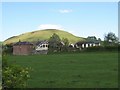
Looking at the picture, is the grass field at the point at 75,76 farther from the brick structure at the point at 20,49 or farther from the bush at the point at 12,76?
the brick structure at the point at 20,49

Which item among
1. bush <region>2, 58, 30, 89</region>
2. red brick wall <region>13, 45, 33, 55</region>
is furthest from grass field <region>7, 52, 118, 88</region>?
red brick wall <region>13, 45, 33, 55</region>

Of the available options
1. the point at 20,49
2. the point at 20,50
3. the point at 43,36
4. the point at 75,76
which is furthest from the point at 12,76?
the point at 43,36

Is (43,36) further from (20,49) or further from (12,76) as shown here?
(12,76)

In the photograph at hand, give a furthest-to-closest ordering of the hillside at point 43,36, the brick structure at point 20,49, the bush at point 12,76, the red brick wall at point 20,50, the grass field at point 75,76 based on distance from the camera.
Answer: the hillside at point 43,36
the brick structure at point 20,49
the red brick wall at point 20,50
the grass field at point 75,76
the bush at point 12,76

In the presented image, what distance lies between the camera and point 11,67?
8516 mm

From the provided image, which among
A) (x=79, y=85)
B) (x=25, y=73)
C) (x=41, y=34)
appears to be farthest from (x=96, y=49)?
(x=41, y=34)

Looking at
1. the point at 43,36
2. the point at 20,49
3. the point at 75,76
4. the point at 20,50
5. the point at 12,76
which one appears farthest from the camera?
the point at 43,36

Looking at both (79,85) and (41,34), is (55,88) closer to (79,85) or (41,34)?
(79,85)

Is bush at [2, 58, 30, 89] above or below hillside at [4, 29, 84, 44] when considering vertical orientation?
below

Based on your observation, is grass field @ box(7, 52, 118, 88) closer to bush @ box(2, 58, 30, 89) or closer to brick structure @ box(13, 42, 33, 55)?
bush @ box(2, 58, 30, 89)

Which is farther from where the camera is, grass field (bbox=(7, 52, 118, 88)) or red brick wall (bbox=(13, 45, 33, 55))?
red brick wall (bbox=(13, 45, 33, 55))

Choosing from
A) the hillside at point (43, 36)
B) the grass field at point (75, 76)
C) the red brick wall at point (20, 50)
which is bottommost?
the grass field at point (75, 76)

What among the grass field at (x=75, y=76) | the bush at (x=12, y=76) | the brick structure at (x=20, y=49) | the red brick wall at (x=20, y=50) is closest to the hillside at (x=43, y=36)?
the brick structure at (x=20, y=49)

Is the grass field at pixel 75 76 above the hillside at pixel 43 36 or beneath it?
beneath
